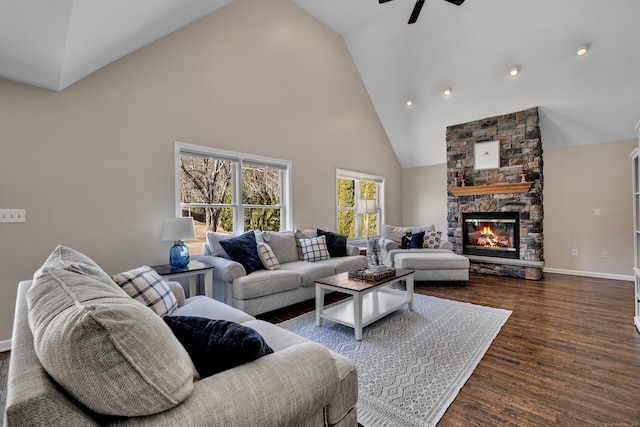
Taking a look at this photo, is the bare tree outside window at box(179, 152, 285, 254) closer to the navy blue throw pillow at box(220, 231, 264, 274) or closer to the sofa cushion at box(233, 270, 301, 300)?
the navy blue throw pillow at box(220, 231, 264, 274)

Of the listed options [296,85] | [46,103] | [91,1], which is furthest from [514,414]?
[296,85]

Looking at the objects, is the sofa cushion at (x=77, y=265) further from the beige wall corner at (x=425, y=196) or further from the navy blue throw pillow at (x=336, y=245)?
the beige wall corner at (x=425, y=196)

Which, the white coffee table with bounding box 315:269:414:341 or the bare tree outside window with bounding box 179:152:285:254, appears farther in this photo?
the bare tree outside window with bounding box 179:152:285:254

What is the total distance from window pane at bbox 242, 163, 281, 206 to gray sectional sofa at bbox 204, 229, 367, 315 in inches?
24.3

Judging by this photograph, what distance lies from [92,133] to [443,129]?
18.8ft

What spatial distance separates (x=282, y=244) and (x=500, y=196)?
403 centimetres

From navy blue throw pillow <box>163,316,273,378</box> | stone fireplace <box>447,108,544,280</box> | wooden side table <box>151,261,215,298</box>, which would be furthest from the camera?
stone fireplace <box>447,108,544,280</box>

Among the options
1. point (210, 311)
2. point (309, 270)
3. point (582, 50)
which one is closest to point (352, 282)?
point (309, 270)

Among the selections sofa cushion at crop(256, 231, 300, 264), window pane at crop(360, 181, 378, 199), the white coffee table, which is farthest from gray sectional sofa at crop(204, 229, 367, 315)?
window pane at crop(360, 181, 378, 199)

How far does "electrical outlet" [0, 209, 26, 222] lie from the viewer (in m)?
2.41

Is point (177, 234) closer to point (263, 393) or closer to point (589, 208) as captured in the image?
point (263, 393)

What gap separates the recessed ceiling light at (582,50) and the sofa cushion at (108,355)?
562 cm

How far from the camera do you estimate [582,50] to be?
3914mm

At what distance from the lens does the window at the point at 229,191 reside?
361 centimetres
